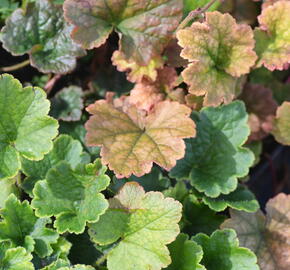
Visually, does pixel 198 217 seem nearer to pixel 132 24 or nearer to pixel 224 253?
pixel 224 253

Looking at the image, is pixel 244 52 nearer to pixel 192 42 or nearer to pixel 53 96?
pixel 192 42

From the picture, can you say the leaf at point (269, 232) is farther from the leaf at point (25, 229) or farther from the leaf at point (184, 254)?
the leaf at point (25, 229)

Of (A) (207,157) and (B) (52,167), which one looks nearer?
(B) (52,167)

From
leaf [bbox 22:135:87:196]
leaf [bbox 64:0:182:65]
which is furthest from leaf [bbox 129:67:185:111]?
leaf [bbox 22:135:87:196]

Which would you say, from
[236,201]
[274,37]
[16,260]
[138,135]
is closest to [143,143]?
[138,135]

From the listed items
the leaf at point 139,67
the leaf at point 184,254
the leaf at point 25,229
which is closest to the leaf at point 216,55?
the leaf at point 139,67

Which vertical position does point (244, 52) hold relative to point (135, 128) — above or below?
above

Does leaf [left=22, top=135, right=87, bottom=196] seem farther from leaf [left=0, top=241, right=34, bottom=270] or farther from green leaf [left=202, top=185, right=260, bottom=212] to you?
green leaf [left=202, top=185, right=260, bottom=212]

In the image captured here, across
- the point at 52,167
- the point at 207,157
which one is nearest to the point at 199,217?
the point at 207,157
